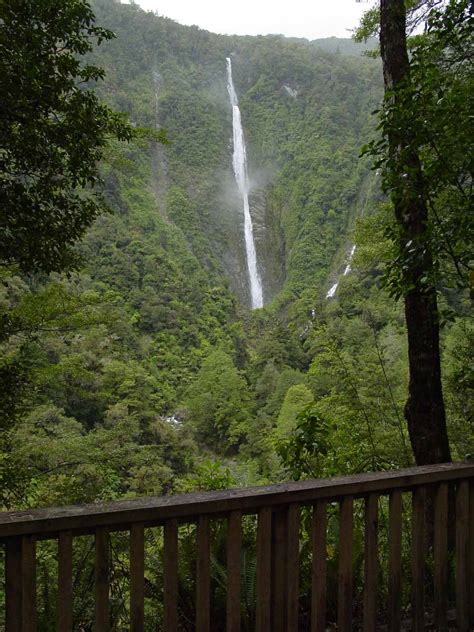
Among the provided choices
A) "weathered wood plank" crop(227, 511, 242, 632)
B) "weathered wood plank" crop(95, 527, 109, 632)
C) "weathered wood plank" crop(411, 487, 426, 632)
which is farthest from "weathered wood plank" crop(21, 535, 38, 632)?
"weathered wood plank" crop(411, 487, 426, 632)

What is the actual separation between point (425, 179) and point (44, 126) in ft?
8.23

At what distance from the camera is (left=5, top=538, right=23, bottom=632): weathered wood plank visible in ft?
5.52

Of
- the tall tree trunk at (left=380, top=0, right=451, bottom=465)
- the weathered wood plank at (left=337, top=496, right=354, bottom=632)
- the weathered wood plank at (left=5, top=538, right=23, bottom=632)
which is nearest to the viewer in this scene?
the weathered wood plank at (left=5, top=538, right=23, bottom=632)

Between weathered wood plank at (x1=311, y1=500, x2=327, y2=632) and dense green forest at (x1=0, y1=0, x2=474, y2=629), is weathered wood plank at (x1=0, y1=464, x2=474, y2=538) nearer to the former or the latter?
weathered wood plank at (x1=311, y1=500, x2=327, y2=632)

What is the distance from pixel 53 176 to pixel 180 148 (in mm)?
97059

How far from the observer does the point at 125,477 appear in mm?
19531

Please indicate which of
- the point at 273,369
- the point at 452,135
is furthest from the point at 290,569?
the point at 273,369

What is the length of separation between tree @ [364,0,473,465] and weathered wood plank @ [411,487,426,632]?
107 centimetres

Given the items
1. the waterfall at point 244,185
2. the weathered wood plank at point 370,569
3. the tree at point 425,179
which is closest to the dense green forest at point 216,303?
the tree at point 425,179

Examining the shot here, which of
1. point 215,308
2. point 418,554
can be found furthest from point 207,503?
point 215,308

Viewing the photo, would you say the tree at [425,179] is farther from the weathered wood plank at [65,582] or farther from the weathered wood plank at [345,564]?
the weathered wood plank at [65,582]

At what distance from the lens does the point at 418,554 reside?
91.0 inches

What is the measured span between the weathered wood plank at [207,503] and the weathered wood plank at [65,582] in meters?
0.04

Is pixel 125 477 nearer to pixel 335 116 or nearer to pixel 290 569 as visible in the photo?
pixel 290 569
